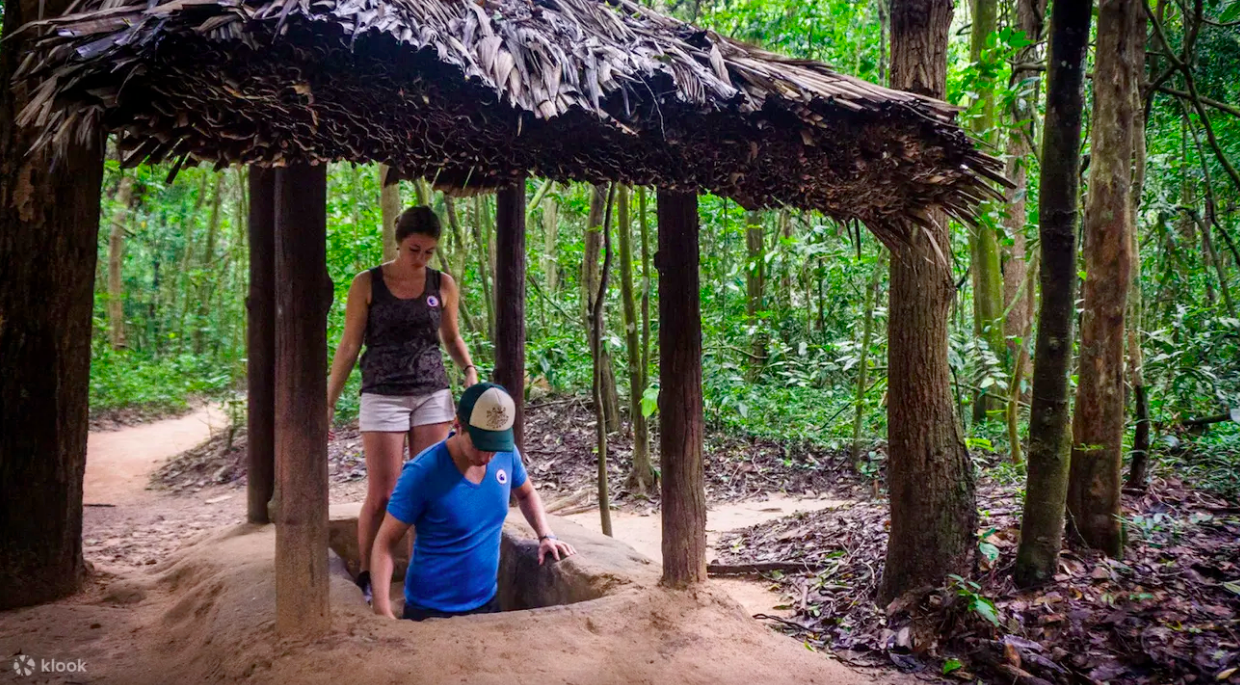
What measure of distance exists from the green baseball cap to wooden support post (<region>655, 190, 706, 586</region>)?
101 cm

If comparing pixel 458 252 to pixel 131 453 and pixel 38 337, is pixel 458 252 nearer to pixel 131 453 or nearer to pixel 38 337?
pixel 131 453

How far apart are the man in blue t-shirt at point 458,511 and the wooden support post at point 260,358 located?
2025 millimetres

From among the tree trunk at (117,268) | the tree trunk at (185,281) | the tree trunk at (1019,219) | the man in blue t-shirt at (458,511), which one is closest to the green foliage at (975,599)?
the man in blue t-shirt at (458,511)

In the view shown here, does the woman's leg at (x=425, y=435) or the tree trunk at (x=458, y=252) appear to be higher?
the tree trunk at (x=458, y=252)

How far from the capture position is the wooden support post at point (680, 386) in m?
3.83

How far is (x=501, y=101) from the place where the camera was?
2717 mm

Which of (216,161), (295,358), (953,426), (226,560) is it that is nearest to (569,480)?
(226,560)

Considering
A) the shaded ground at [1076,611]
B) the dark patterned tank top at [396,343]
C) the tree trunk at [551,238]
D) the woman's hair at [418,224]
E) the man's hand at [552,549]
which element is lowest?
the shaded ground at [1076,611]

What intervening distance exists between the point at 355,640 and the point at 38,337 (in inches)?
92.0

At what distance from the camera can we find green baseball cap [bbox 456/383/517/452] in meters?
3.14

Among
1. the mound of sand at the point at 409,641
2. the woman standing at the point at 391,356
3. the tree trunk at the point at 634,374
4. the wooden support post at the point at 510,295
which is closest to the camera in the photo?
the mound of sand at the point at 409,641

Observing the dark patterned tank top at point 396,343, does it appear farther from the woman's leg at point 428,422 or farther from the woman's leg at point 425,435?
the woman's leg at point 425,435

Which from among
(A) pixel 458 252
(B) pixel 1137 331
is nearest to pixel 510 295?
(B) pixel 1137 331

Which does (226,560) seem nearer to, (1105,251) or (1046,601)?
(1046,601)
